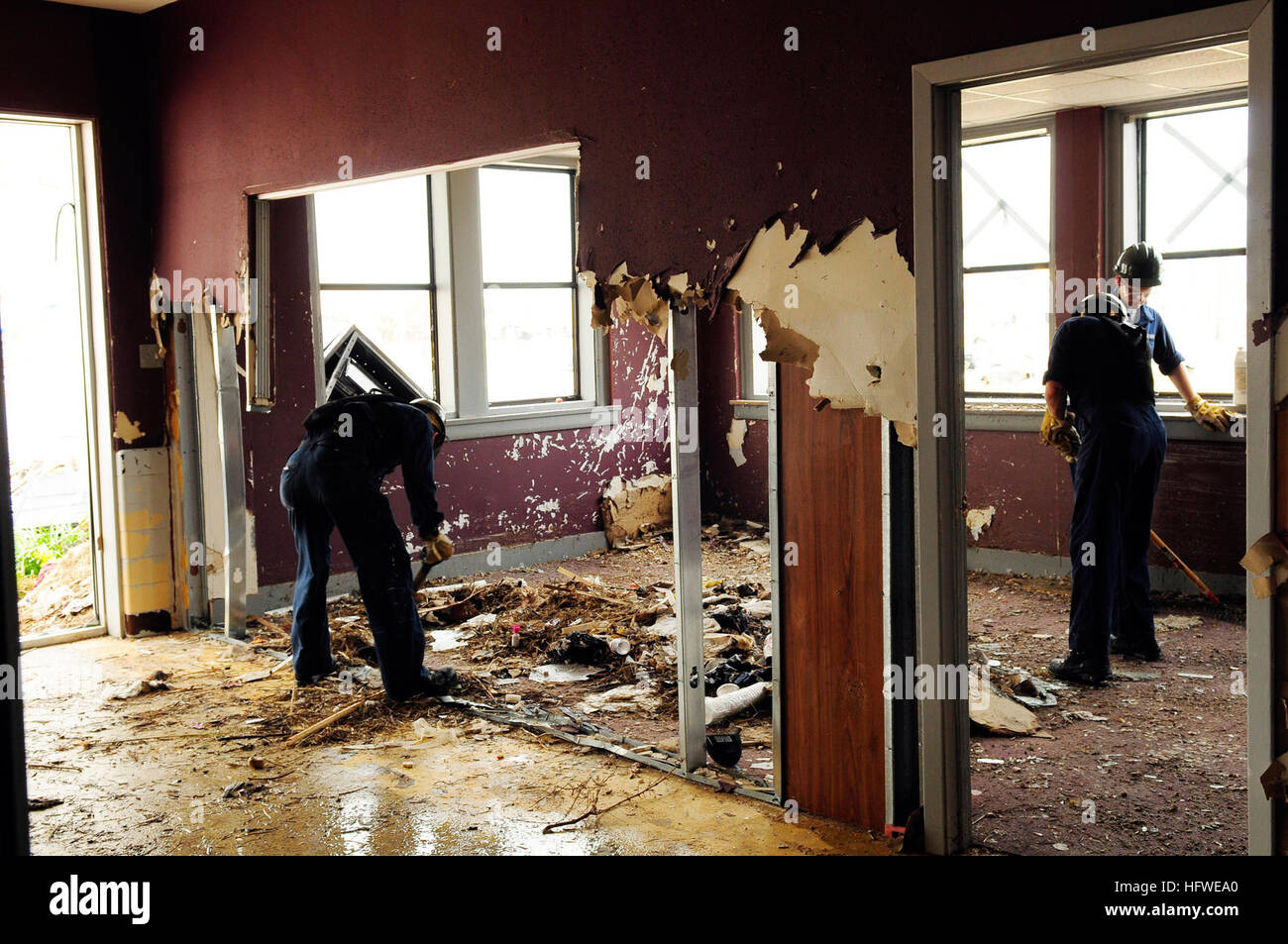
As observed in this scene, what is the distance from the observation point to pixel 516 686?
508cm

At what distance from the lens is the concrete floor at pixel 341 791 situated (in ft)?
11.6

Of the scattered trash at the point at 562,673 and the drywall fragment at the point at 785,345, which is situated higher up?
the drywall fragment at the point at 785,345

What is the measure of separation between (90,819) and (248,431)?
286cm

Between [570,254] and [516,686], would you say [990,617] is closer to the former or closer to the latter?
[516,686]

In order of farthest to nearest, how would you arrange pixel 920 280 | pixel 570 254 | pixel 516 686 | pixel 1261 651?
pixel 570 254 → pixel 516 686 → pixel 920 280 → pixel 1261 651

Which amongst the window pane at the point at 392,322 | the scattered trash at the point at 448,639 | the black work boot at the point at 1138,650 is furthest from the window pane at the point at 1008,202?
the scattered trash at the point at 448,639

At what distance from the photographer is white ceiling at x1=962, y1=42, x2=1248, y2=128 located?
17.5 ft

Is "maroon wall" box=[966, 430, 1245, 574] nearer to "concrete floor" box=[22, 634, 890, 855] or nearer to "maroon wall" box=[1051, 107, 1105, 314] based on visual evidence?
"maroon wall" box=[1051, 107, 1105, 314]

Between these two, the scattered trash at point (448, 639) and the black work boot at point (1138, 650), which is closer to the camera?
the black work boot at point (1138, 650)

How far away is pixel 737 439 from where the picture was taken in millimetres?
8570

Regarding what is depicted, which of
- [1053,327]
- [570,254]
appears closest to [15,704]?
[1053,327]

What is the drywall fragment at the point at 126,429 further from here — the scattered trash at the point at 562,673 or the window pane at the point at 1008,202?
the window pane at the point at 1008,202

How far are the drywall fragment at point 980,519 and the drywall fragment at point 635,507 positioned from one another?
226cm

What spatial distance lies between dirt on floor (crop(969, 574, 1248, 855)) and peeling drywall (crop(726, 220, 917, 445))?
1.33 meters
